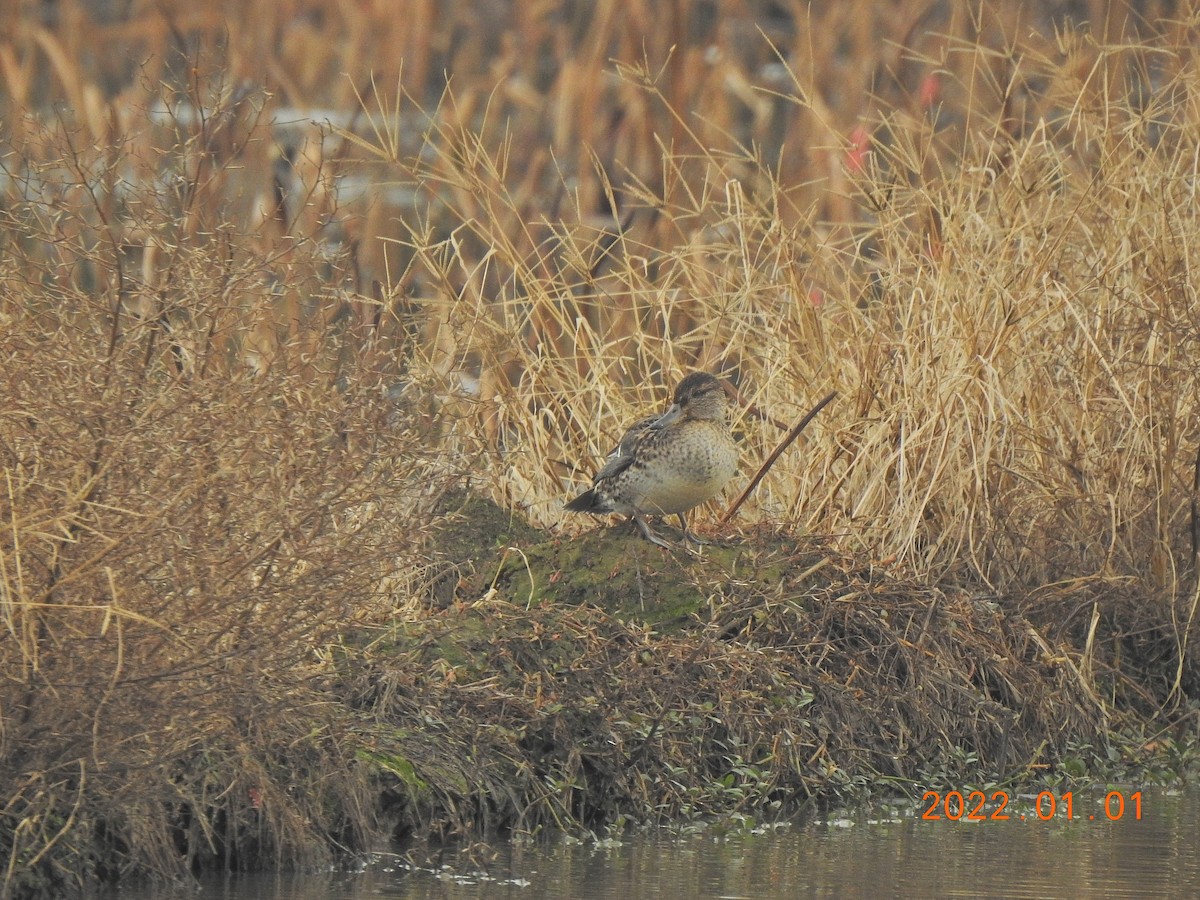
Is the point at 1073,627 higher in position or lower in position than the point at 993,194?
lower

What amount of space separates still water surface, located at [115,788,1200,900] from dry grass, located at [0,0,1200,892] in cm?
Answer: 29

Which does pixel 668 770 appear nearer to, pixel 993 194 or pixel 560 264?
pixel 993 194

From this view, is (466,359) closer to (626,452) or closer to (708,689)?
(626,452)

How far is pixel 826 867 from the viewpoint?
5.56 m

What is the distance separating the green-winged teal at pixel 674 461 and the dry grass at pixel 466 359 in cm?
52

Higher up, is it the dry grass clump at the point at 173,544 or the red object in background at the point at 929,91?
the red object in background at the point at 929,91

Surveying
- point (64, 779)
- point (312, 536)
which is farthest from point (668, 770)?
point (64, 779)

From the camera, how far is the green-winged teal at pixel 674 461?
6.71 metres

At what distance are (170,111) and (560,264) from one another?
7140 millimetres

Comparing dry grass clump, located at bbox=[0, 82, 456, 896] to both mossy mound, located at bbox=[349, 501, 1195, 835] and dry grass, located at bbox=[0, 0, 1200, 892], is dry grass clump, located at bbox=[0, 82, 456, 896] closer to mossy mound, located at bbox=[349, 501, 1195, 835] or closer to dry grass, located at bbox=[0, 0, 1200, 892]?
dry grass, located at bbox=[0, 0, 1200, 892]

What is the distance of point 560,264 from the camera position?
12336 mm

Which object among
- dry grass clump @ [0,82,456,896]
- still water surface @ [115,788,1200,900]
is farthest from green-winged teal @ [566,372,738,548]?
→ dry grass clump @ [0,82,456,896]

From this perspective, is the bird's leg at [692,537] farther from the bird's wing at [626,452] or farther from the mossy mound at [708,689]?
the bird's wing at [626,452]

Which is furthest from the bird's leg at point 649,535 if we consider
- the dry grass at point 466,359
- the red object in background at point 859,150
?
the red object in background at point 859,150
